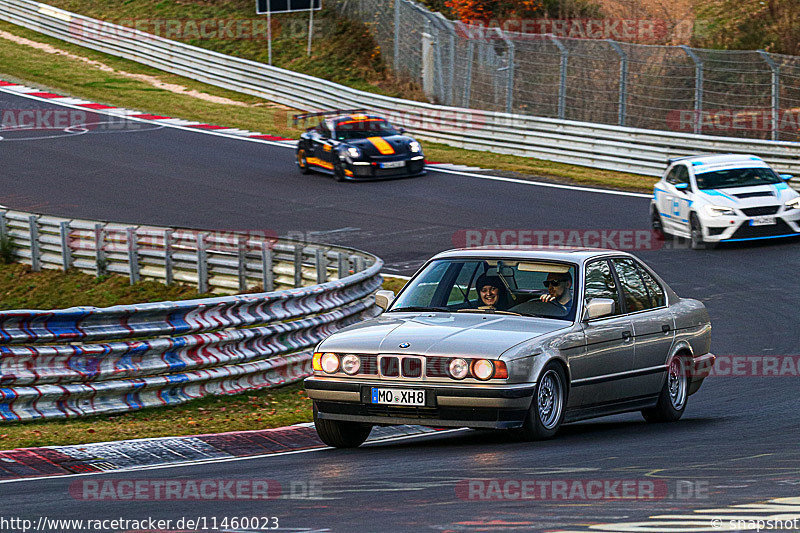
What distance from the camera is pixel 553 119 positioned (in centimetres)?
2905

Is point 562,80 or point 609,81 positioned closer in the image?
point 609,81

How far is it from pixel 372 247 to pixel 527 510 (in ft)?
47.6

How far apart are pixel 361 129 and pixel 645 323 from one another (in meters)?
18.3

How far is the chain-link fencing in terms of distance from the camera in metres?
26.9

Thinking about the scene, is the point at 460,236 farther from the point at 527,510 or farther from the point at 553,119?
the point at 527,510

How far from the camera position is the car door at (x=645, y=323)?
9.70 m

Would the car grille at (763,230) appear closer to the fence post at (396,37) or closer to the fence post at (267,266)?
the fence post at (267,266)

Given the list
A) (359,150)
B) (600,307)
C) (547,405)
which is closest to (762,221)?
(359,150)

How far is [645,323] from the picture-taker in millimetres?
9820

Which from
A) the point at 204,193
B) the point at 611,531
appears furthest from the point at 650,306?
the point at 204,193

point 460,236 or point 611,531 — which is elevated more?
point 611,531

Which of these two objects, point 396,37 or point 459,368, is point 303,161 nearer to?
point 396,37

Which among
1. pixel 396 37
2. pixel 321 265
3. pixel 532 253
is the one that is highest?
pixel 396 37

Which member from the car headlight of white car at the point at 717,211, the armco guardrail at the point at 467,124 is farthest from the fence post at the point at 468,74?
the car headlight of white car at the point at 717,211
